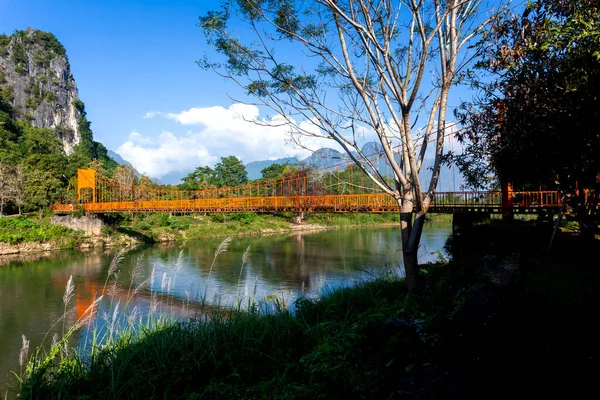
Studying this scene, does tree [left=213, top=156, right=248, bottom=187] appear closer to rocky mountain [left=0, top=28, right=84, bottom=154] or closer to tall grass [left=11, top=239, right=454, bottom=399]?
rocky mountain [left=0, top=28, right=84, bottom=154]

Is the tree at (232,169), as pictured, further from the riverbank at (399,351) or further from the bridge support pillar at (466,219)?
the riverbank at (399,351)

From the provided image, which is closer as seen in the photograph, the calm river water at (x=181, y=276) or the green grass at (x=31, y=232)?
the calm river water at (x=181, y=276)

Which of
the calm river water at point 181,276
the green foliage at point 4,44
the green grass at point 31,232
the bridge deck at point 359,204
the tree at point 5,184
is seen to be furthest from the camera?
the green foliage at point 4,44

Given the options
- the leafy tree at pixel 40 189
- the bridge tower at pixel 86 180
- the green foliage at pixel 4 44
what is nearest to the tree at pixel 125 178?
the bridge tower at pixel 86 180

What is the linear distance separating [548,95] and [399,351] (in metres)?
2.81

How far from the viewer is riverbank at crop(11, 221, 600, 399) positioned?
190cm

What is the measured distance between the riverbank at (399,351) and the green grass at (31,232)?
17.9m

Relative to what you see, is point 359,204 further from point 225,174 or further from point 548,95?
point 225,174

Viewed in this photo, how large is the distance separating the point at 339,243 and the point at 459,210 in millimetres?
11813

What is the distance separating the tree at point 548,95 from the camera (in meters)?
3.36

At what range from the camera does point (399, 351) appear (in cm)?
235

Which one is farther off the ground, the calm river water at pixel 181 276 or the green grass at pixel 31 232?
the green grass at pixel 31 232

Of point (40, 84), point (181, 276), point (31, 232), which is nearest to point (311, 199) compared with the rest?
point (181, 276)

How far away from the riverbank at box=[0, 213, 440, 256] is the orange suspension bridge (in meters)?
1.53
